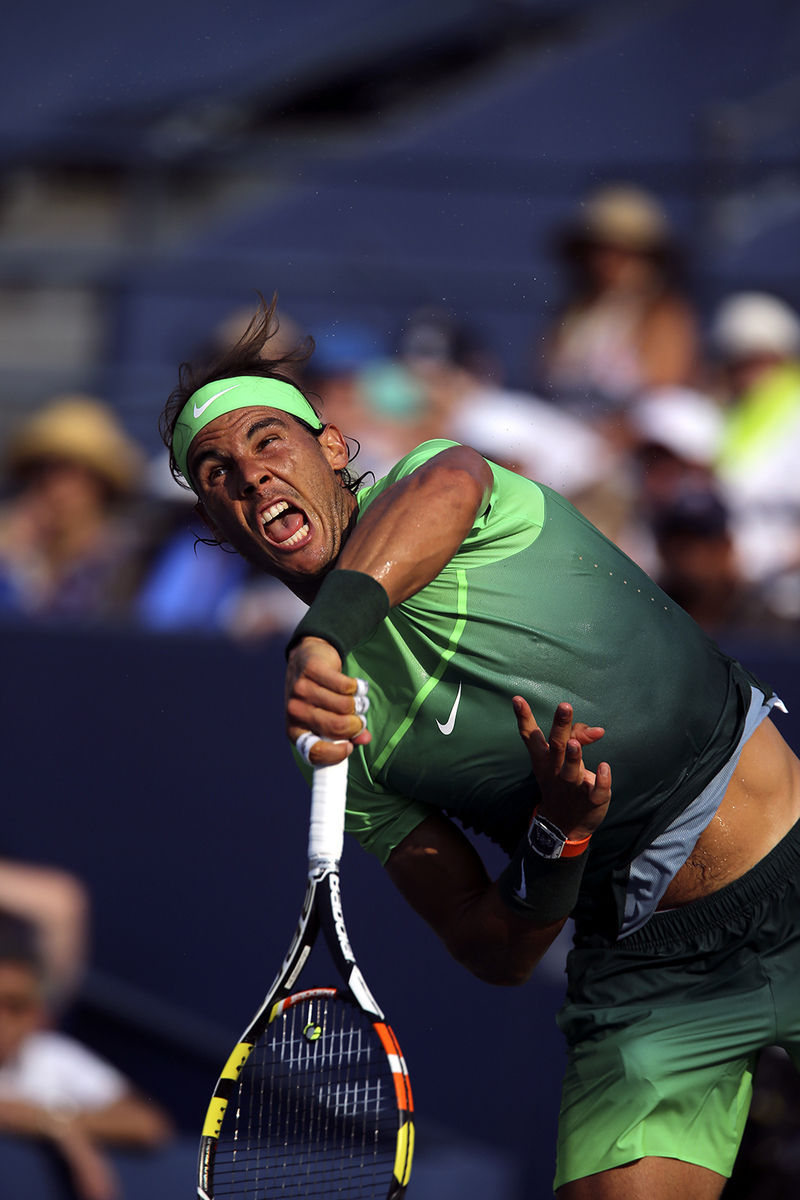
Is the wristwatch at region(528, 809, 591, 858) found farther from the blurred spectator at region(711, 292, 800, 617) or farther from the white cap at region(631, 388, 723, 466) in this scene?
the white cap at region(631, 388, 723, 466)

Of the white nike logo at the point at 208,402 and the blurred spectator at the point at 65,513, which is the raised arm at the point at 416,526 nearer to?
the white nike logo at the point at 208,402

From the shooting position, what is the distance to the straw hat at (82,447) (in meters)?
6.42

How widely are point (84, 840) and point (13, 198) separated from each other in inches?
249

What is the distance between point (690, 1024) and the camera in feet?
9.30

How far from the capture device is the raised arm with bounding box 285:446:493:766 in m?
2.16

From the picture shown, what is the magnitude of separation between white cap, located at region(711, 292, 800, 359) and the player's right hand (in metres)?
4.04

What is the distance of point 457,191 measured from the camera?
30.2 ft

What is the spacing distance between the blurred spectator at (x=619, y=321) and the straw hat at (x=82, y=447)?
1.76m

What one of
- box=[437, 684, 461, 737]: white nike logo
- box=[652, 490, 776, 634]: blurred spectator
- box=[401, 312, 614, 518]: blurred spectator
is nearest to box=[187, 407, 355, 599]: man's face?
box=[437, 684, 461, 737]: white nike logo

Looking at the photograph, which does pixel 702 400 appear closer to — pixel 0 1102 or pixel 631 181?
pixel 631 181

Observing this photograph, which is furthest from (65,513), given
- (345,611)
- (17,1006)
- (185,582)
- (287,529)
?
(345,611)

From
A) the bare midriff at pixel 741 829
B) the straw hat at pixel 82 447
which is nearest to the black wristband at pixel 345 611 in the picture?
the bare midriff at pixel 741 829

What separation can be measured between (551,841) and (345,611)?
1.92 feet

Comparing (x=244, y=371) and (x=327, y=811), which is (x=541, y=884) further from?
(x=244, y=371)
